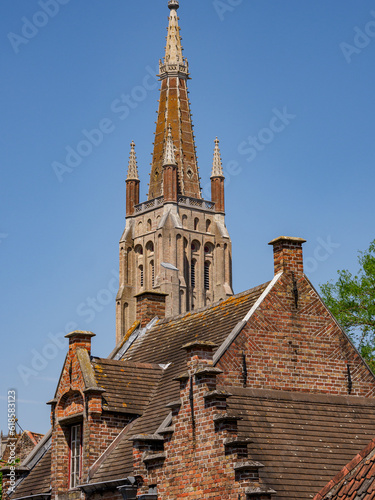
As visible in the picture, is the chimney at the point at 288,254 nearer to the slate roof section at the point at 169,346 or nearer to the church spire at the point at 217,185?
the slate roof section at the point at 169,346

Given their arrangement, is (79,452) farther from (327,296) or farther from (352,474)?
(327,296)

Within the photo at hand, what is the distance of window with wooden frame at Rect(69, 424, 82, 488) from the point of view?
20.8m

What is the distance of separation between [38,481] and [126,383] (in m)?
3.64

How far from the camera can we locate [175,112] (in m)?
114

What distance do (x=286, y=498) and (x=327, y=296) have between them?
2585 centimetres

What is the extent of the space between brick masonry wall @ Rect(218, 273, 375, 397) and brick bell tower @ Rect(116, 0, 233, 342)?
268 ft

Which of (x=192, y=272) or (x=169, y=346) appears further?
(x=192, y=272)

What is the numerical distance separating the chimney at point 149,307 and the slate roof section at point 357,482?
40.9 ft

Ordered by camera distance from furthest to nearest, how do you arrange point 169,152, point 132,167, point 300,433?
point 132,167 → point 169,152 → point 300,433

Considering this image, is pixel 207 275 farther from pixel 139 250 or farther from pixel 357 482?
pixel 357 482

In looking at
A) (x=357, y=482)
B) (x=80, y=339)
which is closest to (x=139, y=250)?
(x=80, y=339)

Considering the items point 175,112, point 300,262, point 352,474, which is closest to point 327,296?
point 300,262

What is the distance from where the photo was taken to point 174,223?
4242 inches

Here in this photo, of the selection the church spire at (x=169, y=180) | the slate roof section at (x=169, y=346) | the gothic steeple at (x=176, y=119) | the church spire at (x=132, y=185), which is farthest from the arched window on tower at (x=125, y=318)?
the slate roof section at (x=169, y=346)
